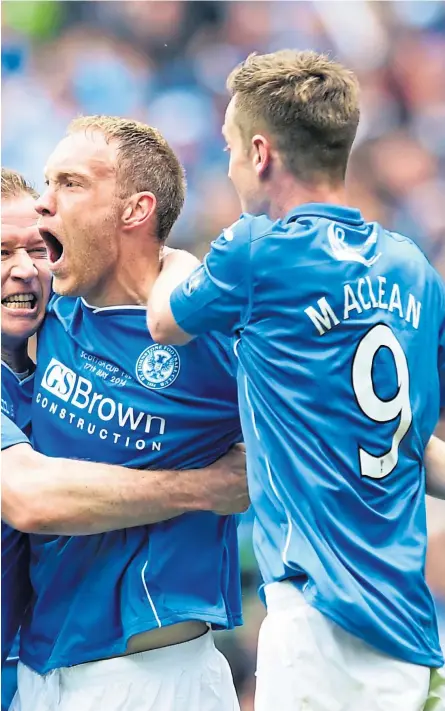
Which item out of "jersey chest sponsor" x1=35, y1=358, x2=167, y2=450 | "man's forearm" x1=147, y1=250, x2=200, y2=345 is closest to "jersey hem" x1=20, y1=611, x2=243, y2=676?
"jersey chest sponsor" x1=35, y1=358, x2=167, y2=450

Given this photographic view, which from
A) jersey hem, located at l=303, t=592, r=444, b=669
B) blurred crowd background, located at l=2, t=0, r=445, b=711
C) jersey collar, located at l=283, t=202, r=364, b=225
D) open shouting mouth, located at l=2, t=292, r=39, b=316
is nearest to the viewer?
jersey hem, located at l=303, t=592, r=444, b=669

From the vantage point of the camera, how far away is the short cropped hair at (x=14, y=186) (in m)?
2.06

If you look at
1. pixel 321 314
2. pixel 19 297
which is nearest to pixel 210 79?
pixel 19 297

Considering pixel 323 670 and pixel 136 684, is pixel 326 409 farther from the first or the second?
pixel 136 684

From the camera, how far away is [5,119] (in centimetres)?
316

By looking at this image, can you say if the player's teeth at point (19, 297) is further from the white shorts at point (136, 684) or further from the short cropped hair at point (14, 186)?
the white shorts at point (136, 684)

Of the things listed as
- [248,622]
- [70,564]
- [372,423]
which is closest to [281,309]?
[372,423]

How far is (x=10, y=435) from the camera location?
184 centimetres

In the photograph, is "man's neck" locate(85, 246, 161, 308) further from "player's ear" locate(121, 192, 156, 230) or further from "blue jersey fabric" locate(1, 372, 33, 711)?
"blue jersey fabric" locate(1, 372, 33, 711)

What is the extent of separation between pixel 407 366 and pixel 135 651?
73 cm

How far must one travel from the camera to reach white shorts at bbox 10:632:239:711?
1.81 meters

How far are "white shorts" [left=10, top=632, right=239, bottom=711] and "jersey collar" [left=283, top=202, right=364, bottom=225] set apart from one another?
0.83 meters

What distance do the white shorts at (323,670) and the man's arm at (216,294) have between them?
1.35 ft

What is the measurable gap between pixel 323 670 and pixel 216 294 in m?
0.58
